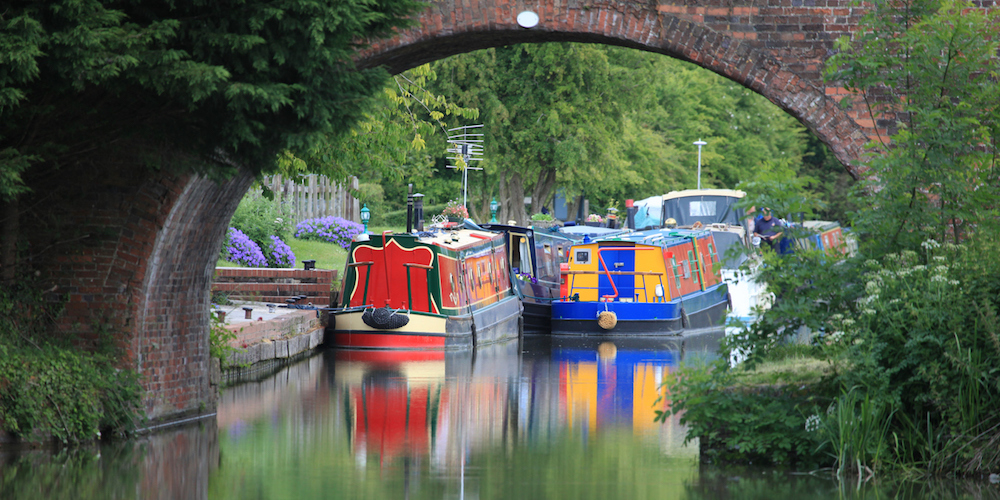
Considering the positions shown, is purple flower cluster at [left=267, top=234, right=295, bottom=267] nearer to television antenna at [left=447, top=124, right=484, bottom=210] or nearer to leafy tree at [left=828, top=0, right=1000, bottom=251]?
television antenna at [left=447, top=124, right=484, bottom=210]

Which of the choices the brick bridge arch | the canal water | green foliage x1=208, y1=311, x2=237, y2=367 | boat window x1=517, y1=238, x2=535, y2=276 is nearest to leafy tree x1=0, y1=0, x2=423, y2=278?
the brick bridge arch

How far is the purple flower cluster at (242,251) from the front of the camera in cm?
2177

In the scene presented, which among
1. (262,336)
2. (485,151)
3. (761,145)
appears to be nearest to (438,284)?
(262,336)

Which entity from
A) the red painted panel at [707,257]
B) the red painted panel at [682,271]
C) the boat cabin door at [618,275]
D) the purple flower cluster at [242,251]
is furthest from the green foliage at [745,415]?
the red painted panel at [707,257]

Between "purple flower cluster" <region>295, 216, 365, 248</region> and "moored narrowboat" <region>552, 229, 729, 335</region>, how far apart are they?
6882 mm

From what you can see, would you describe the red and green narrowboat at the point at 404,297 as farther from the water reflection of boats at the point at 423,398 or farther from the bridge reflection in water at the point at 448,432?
the bridge reflection in water at the point at 448,432

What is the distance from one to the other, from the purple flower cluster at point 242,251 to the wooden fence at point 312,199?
14.5 feet

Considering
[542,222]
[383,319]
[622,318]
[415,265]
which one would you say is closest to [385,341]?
[383,319]

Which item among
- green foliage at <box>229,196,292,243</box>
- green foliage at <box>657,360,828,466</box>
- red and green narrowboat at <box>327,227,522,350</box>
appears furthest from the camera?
green foliage at <box>229,196,292,243</box>

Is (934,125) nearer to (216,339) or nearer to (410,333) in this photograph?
(216,339)

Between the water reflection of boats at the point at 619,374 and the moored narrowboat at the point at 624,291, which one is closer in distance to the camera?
the water reflection of boats at the point at 619,374

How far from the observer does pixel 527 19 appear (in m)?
10.2

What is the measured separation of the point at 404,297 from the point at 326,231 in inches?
393

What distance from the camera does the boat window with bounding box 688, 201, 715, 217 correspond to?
117 feet
